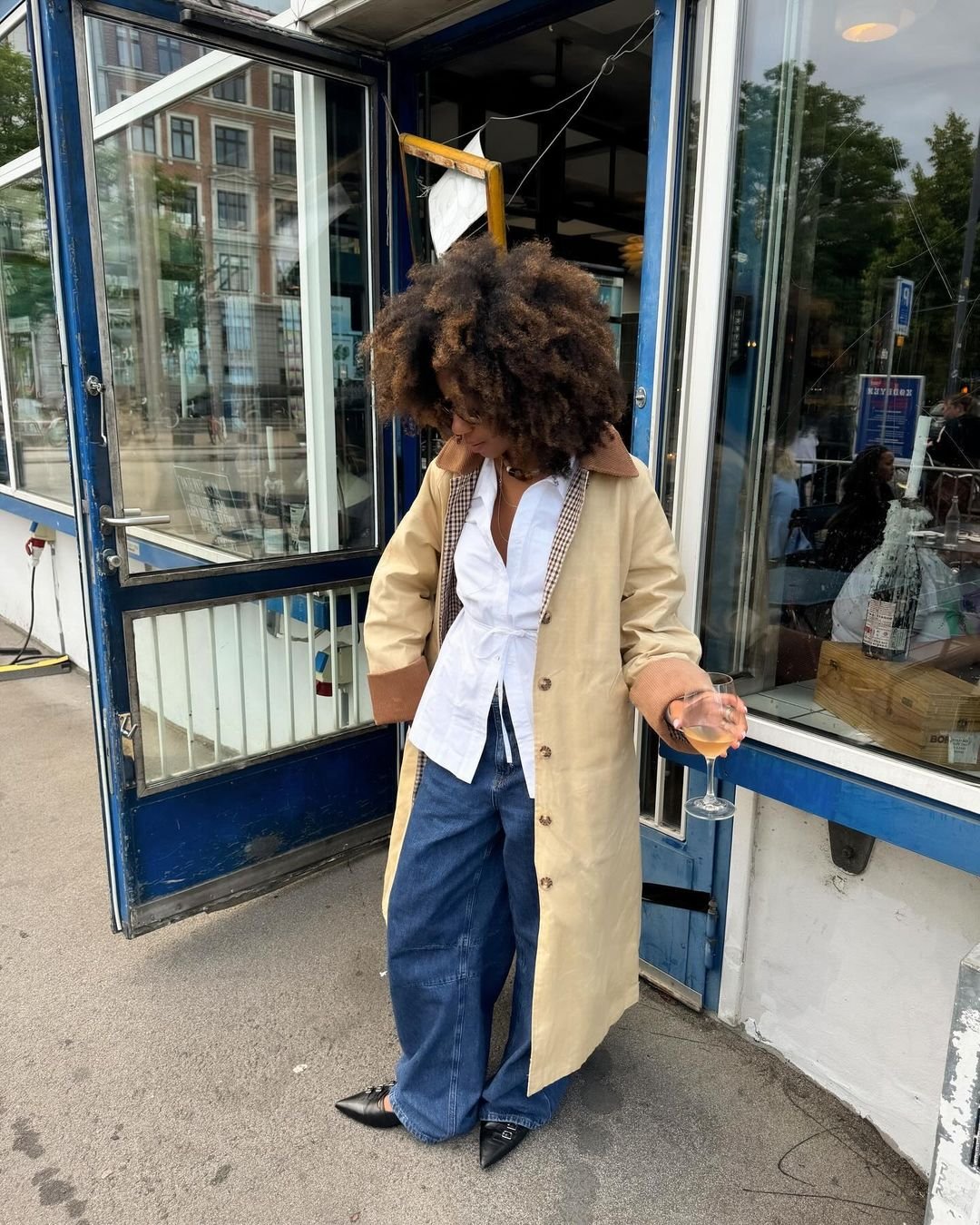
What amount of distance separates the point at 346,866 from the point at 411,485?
1.39 metres

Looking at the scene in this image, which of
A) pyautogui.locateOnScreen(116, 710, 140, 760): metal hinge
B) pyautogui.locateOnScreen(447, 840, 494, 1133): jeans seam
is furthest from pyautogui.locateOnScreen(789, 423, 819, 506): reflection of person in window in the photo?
pyautogui.locateOnScreen(116, 710, 140, 760): metal hinge

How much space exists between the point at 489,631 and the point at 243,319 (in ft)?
5.73

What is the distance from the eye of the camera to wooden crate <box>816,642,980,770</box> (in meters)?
1.88

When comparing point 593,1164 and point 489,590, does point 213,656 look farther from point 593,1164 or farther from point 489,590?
point 593,1164

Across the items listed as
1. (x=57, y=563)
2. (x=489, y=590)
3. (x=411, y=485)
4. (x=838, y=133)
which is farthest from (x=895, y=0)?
(x=57, y=563)

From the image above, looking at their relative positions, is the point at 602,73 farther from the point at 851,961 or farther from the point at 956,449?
the point at 851,961

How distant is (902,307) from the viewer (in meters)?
2.13

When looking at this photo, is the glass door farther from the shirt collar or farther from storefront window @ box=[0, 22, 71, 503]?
storefront window @ box=[0, 22, 71, 503]

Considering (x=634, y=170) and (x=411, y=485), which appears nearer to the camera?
(x=411, y=485)

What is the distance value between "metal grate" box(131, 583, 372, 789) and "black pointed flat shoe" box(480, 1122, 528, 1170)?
1.34 meters

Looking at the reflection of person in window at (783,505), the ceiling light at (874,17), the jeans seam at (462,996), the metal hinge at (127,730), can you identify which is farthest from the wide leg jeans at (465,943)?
the ceiling light at (874,17)

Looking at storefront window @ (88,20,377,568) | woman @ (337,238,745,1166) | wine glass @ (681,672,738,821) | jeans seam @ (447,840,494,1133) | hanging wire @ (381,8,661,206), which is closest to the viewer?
wine glass @ (681,672,738,821)

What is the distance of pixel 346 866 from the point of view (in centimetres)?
325

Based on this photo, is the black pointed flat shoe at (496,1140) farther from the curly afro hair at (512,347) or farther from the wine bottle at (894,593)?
the curly afro hair at (512,347)
